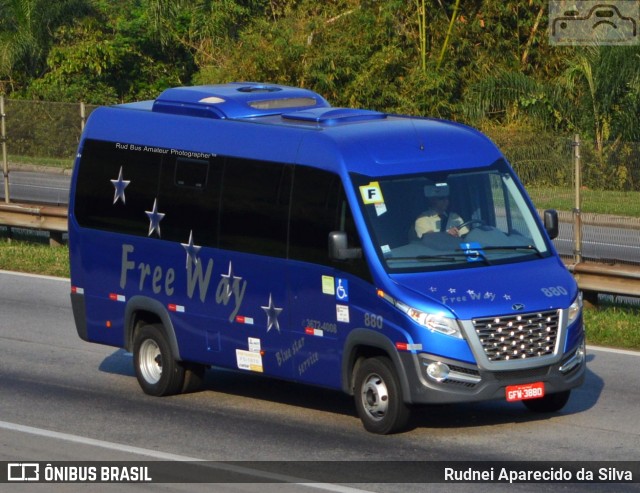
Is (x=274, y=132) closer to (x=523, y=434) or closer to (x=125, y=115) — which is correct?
(x=125, y=115)

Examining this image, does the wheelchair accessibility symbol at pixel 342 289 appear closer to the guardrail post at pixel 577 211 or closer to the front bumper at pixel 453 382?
the front bumper at pixel 453 382

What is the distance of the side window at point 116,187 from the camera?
1337cm

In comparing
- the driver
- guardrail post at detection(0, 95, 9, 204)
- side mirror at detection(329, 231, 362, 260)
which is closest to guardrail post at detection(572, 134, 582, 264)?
the driver

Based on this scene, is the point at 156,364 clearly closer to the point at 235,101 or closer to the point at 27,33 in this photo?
the point at 235,101

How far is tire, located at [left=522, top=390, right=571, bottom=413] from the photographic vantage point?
1202 cm

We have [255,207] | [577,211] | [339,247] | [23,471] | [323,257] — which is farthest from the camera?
[577,211]

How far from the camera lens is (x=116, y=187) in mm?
13727

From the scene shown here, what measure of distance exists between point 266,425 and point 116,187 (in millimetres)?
3221

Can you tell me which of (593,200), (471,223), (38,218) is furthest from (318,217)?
(38,218)

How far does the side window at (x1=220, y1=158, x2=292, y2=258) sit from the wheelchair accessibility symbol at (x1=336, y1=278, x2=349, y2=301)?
0.74m

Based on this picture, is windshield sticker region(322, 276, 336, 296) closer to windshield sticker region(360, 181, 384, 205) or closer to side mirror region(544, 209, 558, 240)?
windshield sticker region(360, 181, 384, 205)

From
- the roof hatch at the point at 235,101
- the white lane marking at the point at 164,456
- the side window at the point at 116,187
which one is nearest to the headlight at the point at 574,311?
the white lane marking at the point at 164,456

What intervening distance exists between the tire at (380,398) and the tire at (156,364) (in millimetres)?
2394

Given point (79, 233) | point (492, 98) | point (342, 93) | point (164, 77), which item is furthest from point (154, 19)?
point (79, 233)
